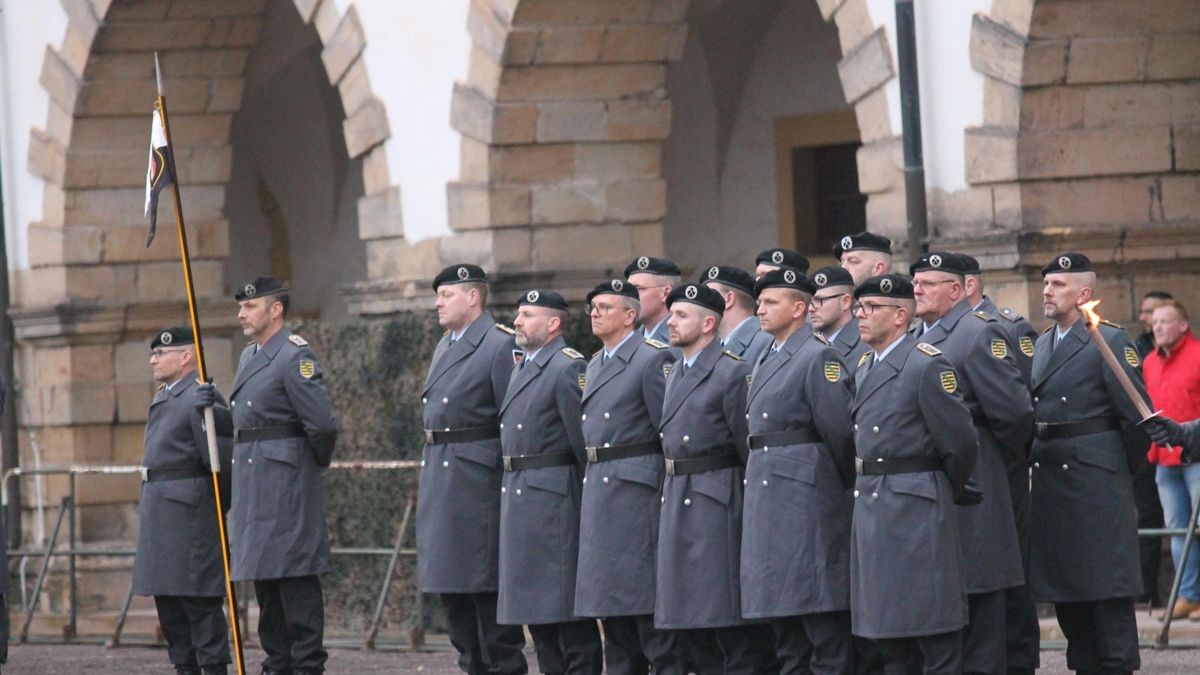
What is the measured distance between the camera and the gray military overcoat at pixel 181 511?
1080cm

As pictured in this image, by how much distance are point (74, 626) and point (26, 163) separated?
4255 mm

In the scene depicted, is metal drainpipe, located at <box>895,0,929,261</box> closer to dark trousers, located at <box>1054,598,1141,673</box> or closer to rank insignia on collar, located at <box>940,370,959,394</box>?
dark trousers, located at <box>1054,598,1141,673</box>

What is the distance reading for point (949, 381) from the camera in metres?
8.27

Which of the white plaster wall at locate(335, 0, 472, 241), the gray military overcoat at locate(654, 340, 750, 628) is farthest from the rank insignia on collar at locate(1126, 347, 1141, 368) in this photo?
the white plaster wall at locate(335, 0, 472, 241)

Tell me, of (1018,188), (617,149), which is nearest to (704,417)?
(1018,188)

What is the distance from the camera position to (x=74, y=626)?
48.7 ft

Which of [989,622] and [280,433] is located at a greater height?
[280,433]

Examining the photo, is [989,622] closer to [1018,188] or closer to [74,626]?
[1018,188]

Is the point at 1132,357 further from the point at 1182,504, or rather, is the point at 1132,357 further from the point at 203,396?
the point at 203,396

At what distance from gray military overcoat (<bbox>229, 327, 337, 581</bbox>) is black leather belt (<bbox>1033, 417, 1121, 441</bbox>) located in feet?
9.95

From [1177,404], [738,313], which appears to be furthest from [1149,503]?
[738,313]

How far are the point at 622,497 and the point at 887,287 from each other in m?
1.45

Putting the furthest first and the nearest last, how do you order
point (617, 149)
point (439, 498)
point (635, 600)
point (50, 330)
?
1. point (50, 330)
2. point (617, 149)
3. point (439, 498)
4. point (635, 600)

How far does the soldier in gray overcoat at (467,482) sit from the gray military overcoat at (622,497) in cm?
78
